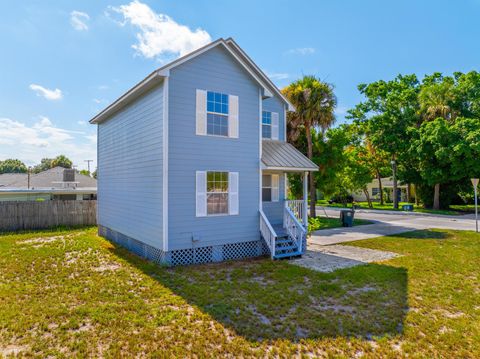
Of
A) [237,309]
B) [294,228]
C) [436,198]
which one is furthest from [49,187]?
[436,198]

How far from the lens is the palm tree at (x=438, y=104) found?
27719 mm

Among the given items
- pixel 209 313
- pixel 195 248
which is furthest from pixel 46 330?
pixel 195 248

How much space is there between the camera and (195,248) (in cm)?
934

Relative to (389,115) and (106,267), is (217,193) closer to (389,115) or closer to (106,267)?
(106,267)

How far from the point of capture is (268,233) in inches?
398

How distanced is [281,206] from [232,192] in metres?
2.98

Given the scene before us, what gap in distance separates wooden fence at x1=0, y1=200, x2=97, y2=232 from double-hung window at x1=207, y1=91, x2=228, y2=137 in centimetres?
1197

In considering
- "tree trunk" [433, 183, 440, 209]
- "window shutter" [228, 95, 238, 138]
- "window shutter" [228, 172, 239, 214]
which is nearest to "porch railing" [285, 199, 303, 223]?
"window shutter" [228, 172, 239, 214]

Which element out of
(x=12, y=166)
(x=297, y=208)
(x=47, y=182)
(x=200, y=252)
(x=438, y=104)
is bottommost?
(x=200, y=252)

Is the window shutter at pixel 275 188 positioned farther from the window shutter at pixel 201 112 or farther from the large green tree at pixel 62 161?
the large green tree at pixel 62 161

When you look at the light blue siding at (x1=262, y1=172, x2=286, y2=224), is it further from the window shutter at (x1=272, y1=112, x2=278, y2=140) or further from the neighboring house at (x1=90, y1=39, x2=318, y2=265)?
the window shutter at (x1=272, y1=112, x2=278, y2=140)

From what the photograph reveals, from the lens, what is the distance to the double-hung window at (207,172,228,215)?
9.67 meters

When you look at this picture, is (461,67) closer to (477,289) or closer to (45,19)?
(477,289)

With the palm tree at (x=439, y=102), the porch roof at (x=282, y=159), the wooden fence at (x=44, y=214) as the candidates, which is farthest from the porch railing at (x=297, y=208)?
the palm tree at (x=439, y=102)
